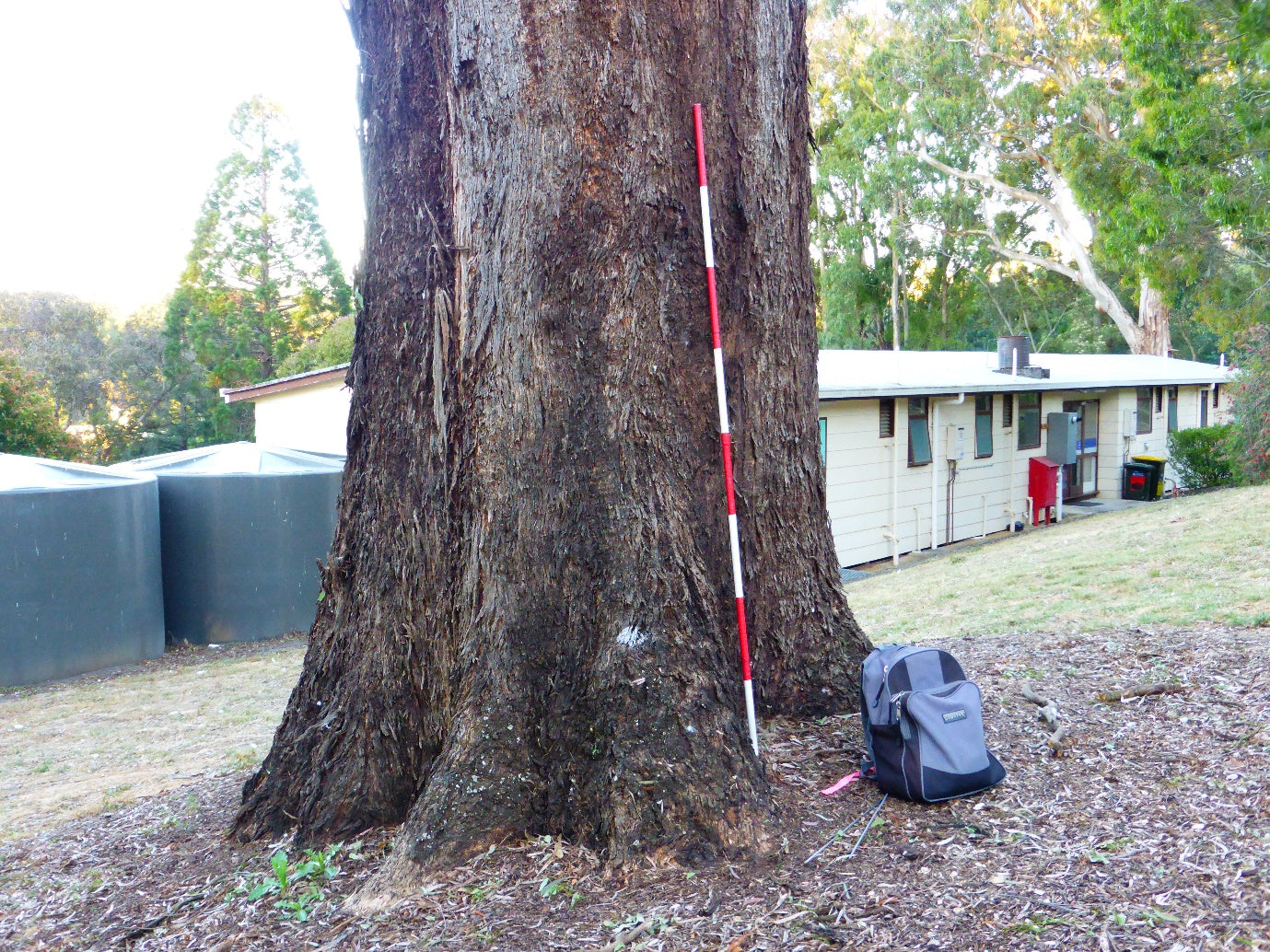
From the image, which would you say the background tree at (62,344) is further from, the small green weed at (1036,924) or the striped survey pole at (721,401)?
the small green weed at (1036,924)

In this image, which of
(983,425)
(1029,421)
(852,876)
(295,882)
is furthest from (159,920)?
(1029,421)

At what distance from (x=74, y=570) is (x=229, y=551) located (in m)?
1.78

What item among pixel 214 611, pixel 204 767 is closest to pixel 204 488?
pixel 214 611

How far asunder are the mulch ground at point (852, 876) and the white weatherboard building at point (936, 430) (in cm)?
954

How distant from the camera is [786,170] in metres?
3.86

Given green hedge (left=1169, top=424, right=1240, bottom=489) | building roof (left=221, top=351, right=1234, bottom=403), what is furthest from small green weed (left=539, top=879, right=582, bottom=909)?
green hedge (left=1169, top=424, right=1240, bottom=489)

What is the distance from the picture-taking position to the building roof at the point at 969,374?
14.3 metres

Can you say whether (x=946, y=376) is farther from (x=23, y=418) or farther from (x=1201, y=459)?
(x=23, y=418)

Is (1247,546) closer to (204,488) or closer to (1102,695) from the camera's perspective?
(1102,695)

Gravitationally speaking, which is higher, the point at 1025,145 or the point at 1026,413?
the point at 1025,145

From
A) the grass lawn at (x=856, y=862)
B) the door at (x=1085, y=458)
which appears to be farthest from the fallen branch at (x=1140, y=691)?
the door at (x=1085, y=458)

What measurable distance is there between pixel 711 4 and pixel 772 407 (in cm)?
143

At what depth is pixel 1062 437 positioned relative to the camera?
18859mm

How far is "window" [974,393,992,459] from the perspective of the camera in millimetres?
16984
